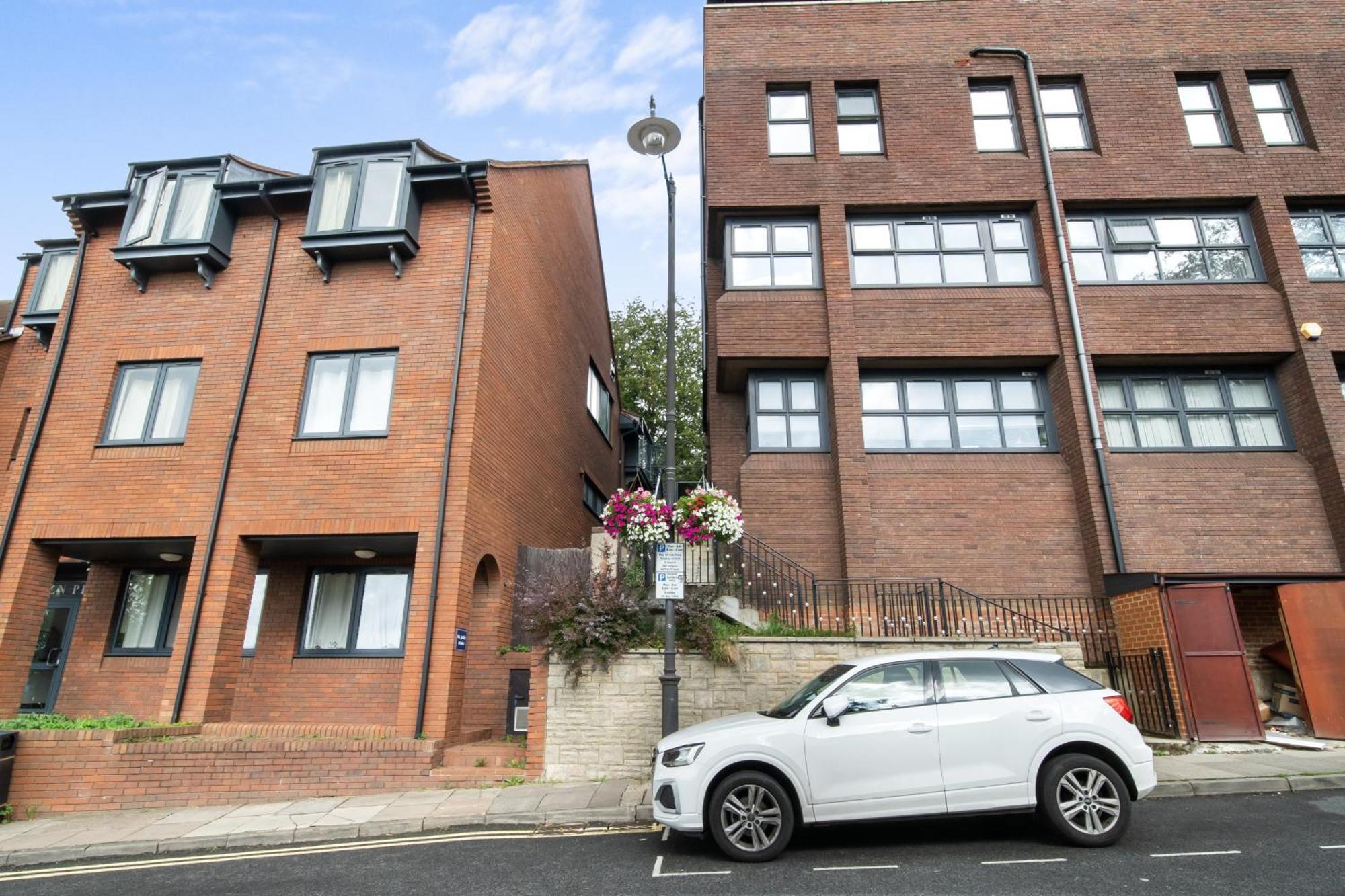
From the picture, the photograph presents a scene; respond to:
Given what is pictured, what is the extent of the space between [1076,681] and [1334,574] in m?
7.85

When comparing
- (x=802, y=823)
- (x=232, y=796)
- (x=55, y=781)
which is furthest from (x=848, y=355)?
(x=55, y=781)

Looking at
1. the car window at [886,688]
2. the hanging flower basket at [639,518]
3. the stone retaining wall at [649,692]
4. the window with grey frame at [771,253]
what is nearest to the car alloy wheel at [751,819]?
the car window at [886,688]

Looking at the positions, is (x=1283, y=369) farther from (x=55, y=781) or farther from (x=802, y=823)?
(x=55, y=781)

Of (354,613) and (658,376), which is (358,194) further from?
(658,376)

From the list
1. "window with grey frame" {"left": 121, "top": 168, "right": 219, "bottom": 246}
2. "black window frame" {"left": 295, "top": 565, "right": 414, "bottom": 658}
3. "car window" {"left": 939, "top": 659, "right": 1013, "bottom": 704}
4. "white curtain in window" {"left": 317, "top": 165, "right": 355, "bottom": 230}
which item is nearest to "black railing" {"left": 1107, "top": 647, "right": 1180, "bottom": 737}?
"car window" {"left": 939, "top": 659, "right": 1013, "bottom": 704}

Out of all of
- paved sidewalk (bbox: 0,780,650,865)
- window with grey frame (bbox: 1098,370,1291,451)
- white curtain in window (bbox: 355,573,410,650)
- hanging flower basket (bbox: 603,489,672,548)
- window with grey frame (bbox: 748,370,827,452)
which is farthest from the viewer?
window with grey frame (bbox: 748,370,827,452)

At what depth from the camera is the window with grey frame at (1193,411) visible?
12781 mm

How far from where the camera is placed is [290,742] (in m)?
8.99

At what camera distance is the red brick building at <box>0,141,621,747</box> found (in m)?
10.5

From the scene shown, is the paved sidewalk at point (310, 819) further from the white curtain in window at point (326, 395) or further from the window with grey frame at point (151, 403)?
the window with grey frame at point (151, 403)

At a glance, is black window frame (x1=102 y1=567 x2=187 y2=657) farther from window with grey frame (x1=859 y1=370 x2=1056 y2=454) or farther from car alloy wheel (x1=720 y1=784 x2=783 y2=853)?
window with grey frame (x1=859 y1=370 x2=1056 y2=454)

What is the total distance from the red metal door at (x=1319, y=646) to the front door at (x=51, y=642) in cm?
2017

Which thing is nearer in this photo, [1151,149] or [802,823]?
[802,823]

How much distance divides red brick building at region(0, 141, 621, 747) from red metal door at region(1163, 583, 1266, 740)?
967 centimetres
